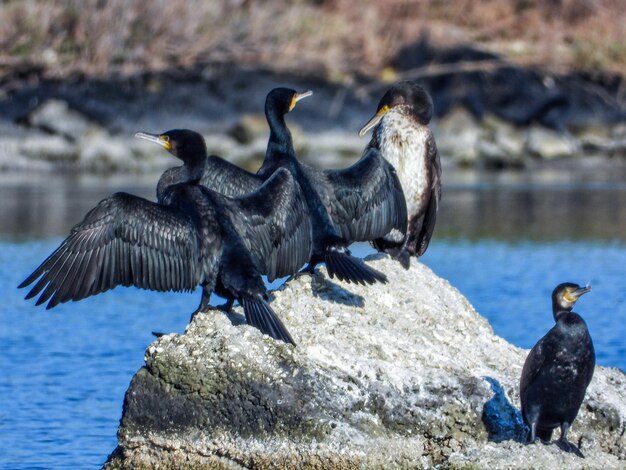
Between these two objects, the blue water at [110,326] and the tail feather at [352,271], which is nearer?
the tail feather at [352,271]

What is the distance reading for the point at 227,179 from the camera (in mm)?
7574

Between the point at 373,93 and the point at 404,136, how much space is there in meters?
19.0

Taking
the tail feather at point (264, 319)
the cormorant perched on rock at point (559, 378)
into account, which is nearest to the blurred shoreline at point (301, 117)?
the tail feather at point (264, 319)

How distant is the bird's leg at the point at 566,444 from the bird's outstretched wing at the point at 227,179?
225cm

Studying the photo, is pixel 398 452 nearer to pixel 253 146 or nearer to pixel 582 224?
pixel 582 224

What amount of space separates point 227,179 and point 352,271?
1.11m

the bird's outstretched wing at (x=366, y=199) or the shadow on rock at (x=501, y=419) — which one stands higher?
the bird's outstretched wing at (x=366, y=199)

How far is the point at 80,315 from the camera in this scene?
1187 centimetres

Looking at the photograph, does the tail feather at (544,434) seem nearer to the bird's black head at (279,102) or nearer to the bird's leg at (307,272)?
the bird's leg at (307,272)

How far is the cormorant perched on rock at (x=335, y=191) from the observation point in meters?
7.37

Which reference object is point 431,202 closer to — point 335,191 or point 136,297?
point 335,191

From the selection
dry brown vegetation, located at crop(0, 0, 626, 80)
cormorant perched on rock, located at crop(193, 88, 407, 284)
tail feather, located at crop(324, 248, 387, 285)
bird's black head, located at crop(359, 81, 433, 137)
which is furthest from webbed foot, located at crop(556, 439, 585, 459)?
dry brown vegetation, located at crop(0, 0, 626, 80)

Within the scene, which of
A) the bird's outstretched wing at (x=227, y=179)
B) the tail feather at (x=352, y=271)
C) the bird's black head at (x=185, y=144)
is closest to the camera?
the tail feather at (x=352, y=271)

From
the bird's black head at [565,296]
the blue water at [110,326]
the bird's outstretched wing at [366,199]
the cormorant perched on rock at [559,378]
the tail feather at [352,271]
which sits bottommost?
the blue water at [110,326]
